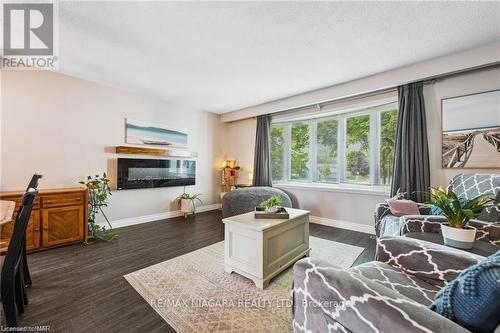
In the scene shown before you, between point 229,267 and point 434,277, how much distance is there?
1635 millimetres

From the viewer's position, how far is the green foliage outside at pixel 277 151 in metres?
4.97

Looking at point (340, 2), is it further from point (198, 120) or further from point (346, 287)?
point (198, 120)

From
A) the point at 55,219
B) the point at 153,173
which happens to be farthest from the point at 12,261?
the point at 153,173

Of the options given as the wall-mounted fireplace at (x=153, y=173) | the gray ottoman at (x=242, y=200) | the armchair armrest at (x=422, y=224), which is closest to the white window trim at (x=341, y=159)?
the gray ottoman at (x=242, y=200)

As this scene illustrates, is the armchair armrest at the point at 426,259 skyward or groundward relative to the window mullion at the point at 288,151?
groundward

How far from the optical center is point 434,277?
1.26m

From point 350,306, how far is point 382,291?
0.14 meters

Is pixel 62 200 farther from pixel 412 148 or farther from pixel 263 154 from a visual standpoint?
pixel 412 148

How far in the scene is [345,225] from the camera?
3.82 m

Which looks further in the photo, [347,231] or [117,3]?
[347,231]

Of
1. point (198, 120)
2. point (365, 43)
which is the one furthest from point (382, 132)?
point (198, 120)

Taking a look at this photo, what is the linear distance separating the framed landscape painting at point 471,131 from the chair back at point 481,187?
1.47ft

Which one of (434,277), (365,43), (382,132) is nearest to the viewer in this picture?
(434,277)

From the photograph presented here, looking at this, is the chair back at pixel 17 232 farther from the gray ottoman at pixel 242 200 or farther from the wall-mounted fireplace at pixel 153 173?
the gray ottoman at pixel 242 200
